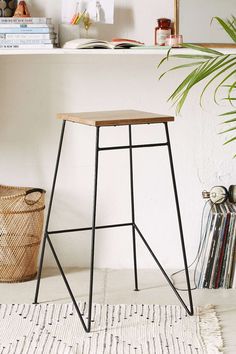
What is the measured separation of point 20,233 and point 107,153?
53 centimetres

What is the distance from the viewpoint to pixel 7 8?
10.1 feet

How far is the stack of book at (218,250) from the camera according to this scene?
10.2 ft

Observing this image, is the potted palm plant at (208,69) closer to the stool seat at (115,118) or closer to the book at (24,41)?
the stool seat at (115,118)

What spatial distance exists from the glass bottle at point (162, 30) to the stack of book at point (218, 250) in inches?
28.5

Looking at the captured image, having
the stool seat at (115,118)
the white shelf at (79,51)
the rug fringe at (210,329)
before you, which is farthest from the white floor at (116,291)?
the white shelf at (79,51)

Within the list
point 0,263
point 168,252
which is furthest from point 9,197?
point 168,252

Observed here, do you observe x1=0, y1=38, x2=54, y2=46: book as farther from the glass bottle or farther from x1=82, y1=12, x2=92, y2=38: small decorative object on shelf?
the glass bottle

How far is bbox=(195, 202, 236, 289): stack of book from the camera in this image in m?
3.10

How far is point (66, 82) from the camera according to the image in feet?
10.7

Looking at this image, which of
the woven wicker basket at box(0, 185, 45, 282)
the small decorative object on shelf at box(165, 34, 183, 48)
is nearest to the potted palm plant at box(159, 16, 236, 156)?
the small decorative object on shelf at box(165, 34, 183, 48)

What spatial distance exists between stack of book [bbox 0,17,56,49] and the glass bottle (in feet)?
1.47

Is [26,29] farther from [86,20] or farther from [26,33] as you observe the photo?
[86,20]

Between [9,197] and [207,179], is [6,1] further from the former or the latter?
[207,179]

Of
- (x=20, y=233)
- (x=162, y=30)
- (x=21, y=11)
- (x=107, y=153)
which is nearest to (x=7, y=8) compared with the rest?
(x=21, y=11)
